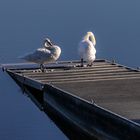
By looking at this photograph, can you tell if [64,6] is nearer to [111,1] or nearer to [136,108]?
[111,1]

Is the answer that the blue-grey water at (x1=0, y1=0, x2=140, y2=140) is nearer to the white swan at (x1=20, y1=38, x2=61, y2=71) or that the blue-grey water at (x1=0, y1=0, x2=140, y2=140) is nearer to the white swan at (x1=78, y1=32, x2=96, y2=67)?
the white swan at (x1=20, y1=38, x2=61, y2=71)

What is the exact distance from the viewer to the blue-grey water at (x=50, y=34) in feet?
34.6

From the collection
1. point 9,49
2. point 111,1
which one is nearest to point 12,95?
point 9,49

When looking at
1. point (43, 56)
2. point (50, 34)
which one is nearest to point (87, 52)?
point (43, 56)

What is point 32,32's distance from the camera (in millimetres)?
18656

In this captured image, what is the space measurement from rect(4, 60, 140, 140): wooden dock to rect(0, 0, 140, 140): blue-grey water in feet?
1.44

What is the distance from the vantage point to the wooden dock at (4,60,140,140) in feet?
22.8

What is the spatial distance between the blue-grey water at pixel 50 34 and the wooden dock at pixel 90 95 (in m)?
0.44

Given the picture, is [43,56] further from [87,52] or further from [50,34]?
[50,34]

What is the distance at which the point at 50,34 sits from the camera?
717 inches

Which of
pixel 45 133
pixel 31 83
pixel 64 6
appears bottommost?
pixel 45 133

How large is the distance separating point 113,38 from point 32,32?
7.20 feet

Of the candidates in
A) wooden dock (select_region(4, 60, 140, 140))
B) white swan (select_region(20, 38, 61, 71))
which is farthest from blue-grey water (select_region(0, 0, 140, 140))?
white swan (select_region(20, 38, 61, 71))

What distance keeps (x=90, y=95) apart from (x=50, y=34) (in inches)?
394
